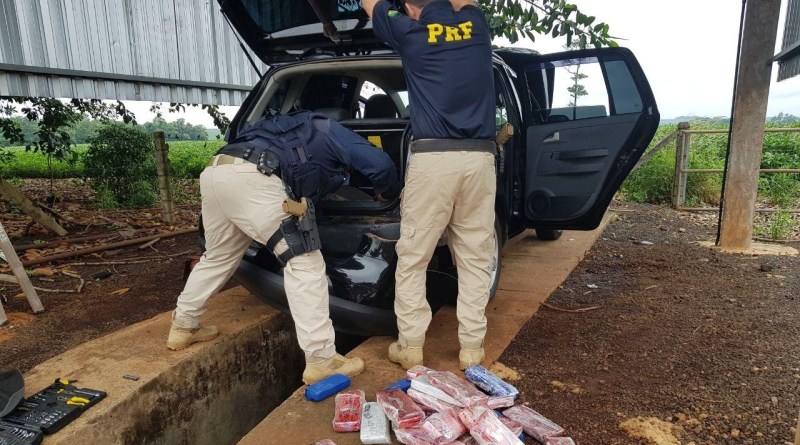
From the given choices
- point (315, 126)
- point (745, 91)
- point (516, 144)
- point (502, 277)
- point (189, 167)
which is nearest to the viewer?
point (315, 126)

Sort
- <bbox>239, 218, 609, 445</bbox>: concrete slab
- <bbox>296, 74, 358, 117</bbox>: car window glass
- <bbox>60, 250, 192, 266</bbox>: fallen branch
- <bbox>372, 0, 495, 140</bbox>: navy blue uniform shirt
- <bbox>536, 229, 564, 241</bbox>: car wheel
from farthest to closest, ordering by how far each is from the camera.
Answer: <bbox>536, 229, 564, 241</bbox>: car wheel, <bbox>60, 250, 192, 266</bbox>: fallen branch, <bbox>296, 74, 358, 117</bbox>: car window glass, <bbox>372, 0, 495, 140</bbox>: navy blue uniform shirt, <bbox>239, 218, 609, 445</bbox>: concrete slab

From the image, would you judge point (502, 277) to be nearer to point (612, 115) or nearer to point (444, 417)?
point (612, 115)

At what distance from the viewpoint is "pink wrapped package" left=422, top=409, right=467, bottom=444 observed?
1.90m

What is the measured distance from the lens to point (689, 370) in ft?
8.43

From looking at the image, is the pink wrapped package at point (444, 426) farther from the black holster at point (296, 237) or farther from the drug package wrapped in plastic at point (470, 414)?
the black holster at point (296, 237)

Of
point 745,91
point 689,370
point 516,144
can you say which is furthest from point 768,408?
point 745,91

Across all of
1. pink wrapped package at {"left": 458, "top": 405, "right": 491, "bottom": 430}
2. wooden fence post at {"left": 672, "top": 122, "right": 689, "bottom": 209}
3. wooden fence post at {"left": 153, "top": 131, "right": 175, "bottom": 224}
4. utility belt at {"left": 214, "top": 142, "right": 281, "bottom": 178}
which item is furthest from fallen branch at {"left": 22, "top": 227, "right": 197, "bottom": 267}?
wooden fence post at {"left": 672, "top": 122, "right": 689, "bottom": 209}

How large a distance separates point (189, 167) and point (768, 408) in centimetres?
1558

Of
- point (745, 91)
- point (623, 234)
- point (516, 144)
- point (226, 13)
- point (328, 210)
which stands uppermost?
point (226, 13)

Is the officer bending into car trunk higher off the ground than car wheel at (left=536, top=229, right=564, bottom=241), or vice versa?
the officer bending into car trunk

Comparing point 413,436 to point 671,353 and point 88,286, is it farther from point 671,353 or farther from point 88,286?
point 88,286

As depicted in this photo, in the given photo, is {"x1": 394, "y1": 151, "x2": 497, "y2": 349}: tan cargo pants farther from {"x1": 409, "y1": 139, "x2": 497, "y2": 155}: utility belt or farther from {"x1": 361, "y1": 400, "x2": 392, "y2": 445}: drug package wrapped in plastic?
{"x1": 361, "y1": 400, "x2": 392, "y2": 445}: drug package wrapped in plastic

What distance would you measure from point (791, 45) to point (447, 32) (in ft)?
12.9

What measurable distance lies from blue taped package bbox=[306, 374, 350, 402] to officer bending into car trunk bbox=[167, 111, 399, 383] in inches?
3.7
